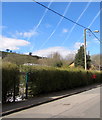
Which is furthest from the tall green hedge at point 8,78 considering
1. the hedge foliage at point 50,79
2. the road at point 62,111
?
the hedge foliage at point 50,79

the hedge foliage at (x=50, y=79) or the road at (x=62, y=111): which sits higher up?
the hedge foliage at (x=50, y=79)

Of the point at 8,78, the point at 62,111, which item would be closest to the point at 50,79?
the point at 8,78

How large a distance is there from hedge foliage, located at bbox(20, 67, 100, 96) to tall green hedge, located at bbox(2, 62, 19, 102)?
203 centimetres

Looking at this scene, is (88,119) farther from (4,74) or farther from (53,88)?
(53,88)

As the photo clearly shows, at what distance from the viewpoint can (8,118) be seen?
8039mm

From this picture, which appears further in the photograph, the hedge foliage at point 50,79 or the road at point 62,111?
the hedge foliage at point 50,79

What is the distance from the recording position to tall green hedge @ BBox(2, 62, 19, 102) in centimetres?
1083

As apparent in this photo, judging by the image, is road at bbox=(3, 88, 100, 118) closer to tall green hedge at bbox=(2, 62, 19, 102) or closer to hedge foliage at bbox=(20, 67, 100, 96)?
tall green hedge at bbox=(2, 62, 19, 102)

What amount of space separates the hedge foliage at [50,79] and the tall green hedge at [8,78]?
203 cm

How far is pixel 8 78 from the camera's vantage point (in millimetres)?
11016

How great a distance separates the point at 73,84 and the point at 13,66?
1145cm

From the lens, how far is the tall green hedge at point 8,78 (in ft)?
35.5

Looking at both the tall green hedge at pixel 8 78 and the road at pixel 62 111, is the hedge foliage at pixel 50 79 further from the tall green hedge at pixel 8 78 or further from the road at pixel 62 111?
the road at pixel 62 111

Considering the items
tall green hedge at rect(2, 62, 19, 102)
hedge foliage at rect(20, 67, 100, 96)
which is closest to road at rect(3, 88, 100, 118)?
tall green hedge at rect(2, 62, 19, 102)
